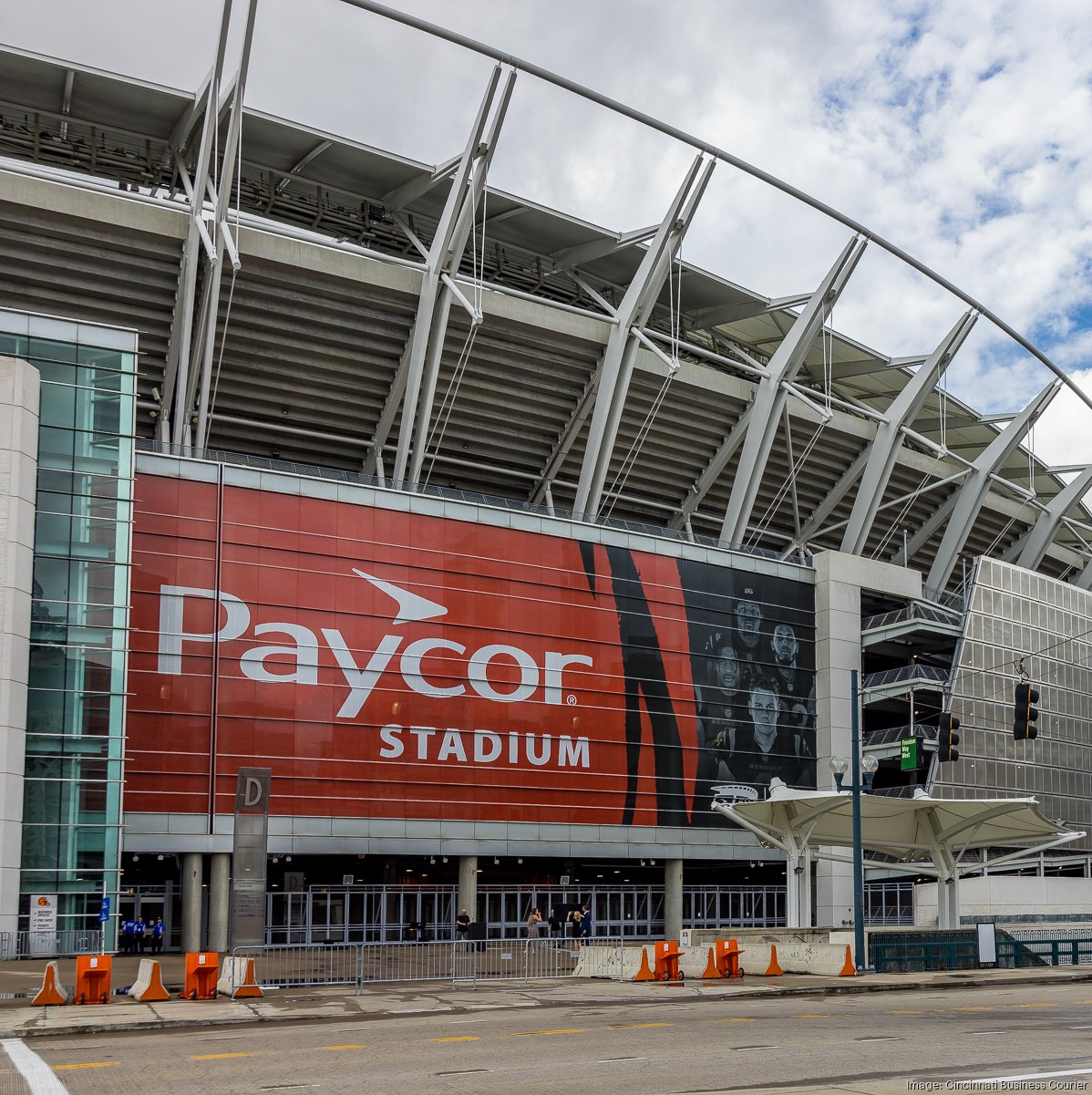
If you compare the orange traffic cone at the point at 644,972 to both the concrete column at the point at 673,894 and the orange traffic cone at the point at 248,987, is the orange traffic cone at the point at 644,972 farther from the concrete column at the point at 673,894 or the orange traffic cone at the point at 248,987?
the concrete column at the point at 673,894

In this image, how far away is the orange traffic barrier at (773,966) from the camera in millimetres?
30172

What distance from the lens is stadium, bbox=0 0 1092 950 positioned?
38.0 meters

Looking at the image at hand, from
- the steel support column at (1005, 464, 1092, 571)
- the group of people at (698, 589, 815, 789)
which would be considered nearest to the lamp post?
the group of people at (698, 589, 815, 789)

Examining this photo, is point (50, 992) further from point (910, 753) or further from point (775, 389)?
point (775, 389)

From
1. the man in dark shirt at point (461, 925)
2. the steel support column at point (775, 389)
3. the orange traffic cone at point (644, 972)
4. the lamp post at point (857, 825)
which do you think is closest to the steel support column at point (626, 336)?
the steel support column at point (775, 389)

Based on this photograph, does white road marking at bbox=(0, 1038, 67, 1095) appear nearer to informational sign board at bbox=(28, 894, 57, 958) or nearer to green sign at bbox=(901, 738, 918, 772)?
informational sign board at bbox=(28, 894, 57, 958)

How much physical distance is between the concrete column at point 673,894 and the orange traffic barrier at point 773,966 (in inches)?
883

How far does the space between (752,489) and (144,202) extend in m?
26.3

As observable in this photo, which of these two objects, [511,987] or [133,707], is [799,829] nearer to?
[511,987]

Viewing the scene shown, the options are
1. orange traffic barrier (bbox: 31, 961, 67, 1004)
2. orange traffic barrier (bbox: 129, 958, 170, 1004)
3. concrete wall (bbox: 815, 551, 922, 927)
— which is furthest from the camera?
concrete wall (bbox: 815, 551, 922, 927)

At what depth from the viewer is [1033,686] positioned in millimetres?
62906

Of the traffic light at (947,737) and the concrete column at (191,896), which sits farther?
the concrete column at (191,896)

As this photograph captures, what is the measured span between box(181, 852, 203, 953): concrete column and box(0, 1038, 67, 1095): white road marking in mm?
24098

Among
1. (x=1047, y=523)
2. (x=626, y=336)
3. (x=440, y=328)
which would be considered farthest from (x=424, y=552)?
(x=1047, y=523)
